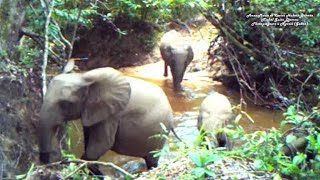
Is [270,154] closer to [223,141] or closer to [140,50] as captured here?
[223,141]

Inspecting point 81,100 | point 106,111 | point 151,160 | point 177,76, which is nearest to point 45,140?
point 81,100

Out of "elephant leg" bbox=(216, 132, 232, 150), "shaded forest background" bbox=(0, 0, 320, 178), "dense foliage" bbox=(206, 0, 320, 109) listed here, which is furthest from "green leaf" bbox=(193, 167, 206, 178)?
"dense foliage" bbox=(206, 0, 320, 109)

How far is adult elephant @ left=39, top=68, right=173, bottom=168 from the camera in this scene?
16.8ft

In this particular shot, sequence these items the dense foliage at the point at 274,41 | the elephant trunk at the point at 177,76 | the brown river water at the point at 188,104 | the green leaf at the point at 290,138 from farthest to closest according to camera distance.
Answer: the elephant trunk at the point at 177,76, the dense foliage at the point at 274,41, the brown river water at the point at 188,104, the green leaf at the point at 290,138

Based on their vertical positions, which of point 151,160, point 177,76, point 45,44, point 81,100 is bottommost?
point 151,160

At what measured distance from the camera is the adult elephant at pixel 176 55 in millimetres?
10289

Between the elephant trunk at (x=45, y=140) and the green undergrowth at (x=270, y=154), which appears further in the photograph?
the elephant trunk at (x=45, y=140)

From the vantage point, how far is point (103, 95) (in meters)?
5.50

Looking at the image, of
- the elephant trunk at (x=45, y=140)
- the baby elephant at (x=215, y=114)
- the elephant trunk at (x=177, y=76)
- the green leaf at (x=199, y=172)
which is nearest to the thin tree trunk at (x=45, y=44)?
the elephant trunk at (x=45, y=140)

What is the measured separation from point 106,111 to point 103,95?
0.50ft

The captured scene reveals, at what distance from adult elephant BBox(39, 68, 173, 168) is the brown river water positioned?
0.67 m

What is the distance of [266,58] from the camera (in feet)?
27.4

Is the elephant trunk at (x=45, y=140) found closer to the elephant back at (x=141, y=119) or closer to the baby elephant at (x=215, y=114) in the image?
the elephant back at (x=141, y=119)

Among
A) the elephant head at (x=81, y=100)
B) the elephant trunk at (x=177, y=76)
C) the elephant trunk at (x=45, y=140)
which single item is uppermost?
the elephant head at (x=81, y=100)
